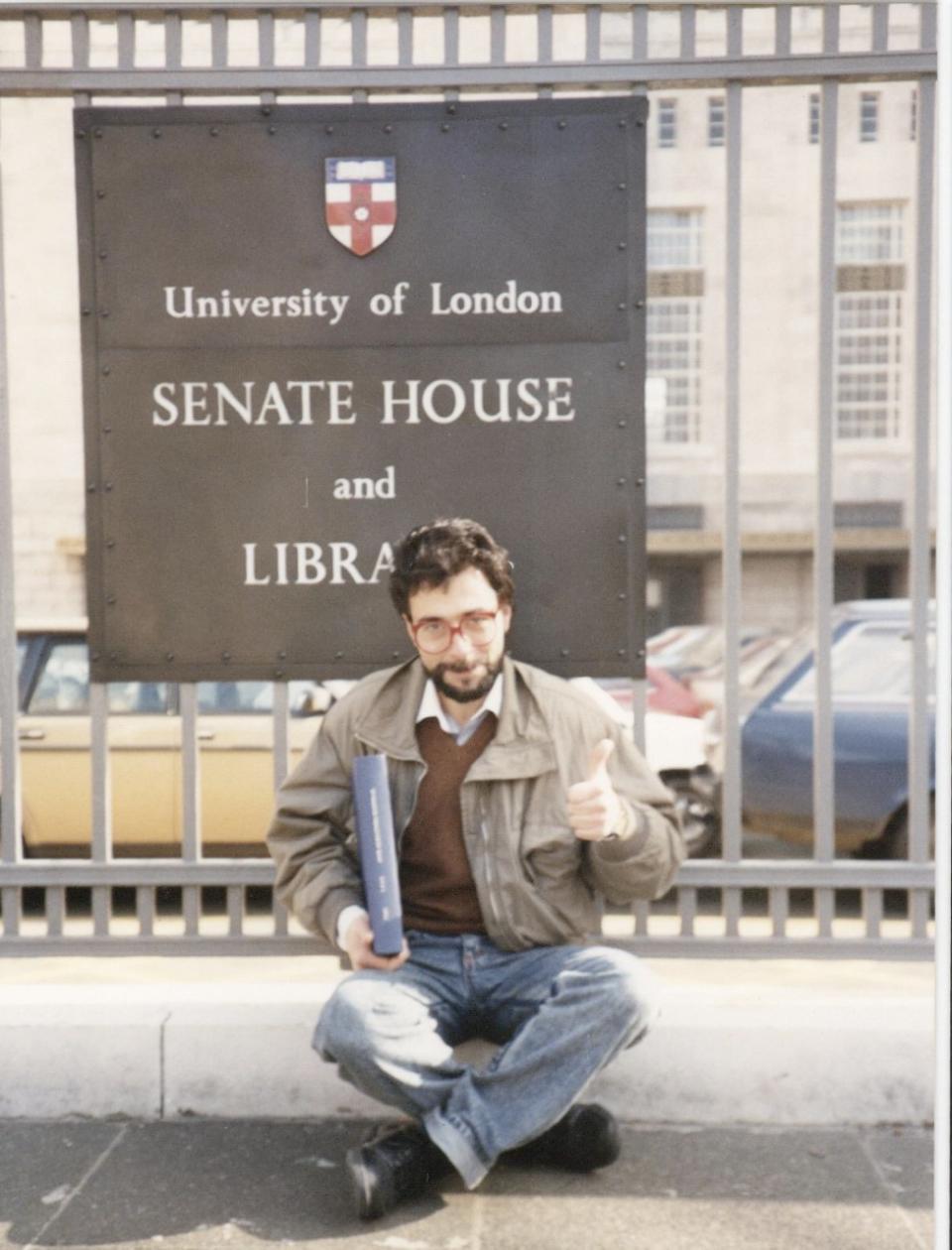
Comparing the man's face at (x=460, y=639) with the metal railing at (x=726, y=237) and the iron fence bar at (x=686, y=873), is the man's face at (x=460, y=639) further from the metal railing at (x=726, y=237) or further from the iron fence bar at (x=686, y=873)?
the iron fence bar at (x=686, y=873)

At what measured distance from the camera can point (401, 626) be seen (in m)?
3.52

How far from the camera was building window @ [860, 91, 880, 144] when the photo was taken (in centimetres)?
2205

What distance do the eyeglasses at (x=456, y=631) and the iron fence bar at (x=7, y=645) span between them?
1.15m

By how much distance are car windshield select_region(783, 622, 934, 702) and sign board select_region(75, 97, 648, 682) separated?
12.7ft

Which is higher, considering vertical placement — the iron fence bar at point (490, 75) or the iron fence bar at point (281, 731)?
the iron fence bar at point (490, 75)

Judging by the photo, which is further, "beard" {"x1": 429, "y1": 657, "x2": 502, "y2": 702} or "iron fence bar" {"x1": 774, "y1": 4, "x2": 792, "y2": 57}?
"iron fence bar" {"x1": 774, "y1": 4, "x2": 792, "y2": 57}

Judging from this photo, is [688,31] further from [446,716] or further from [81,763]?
[81,763]

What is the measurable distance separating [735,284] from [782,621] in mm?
18803

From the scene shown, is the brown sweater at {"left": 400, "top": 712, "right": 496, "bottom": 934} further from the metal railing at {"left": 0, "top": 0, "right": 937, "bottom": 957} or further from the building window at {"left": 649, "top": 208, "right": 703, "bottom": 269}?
the building window at {"left": 649, "top": 208, "right": 703, "bottom": 269}

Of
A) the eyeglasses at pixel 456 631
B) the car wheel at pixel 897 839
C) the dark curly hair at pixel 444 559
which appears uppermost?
the dark curly hair at pixel 444 559

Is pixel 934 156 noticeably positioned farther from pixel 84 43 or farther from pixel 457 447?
pixel 84 43

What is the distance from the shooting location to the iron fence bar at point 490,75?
3350mm

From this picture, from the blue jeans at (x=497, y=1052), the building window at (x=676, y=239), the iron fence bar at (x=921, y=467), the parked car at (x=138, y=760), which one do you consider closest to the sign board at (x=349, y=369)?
the iron fence bar at (x=921, y=467)

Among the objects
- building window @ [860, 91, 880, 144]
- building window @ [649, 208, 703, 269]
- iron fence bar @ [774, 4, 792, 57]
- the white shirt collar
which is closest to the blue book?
the white shirt collar
